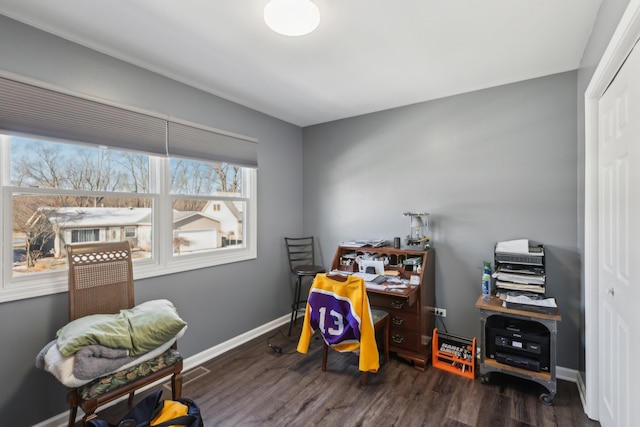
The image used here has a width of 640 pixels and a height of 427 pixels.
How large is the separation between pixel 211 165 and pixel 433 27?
227 centimetres

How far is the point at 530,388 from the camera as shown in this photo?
2309 mm

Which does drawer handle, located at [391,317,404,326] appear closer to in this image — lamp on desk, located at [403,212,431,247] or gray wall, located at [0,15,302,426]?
lamp on desk, located at [403,212,431,247]

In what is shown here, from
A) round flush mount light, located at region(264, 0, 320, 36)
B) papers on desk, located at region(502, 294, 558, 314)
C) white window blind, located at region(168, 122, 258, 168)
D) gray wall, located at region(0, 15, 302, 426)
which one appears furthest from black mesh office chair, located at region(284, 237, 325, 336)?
round flush mount light, located at region(264, 0, 320, 36)

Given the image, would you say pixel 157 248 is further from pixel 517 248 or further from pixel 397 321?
pixel 517 248

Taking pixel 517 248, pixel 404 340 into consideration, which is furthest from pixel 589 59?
pixel 404 340

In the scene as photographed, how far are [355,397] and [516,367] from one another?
4.09 feet

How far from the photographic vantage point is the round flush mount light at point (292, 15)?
1.54 meters

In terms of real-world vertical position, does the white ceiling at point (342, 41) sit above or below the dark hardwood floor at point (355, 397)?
above

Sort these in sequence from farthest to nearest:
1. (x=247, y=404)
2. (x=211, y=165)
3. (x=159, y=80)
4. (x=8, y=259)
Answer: (x=211, y=165) < (x=159, y=80) < (x=247, y=404) < (x=8, y=259)

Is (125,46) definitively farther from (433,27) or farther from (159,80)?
(433,27)

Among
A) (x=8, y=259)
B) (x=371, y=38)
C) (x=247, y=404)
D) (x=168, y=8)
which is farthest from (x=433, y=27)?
(x=8, y=259)

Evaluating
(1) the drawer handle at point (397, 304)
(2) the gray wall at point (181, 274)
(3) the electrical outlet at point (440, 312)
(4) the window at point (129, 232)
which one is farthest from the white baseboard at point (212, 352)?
(3) the electrical outlet at point (440, 312)

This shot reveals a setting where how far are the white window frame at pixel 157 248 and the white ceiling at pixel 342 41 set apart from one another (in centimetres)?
83

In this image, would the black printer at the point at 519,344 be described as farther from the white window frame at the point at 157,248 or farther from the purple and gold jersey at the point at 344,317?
the white window frame at the point at 157,248
